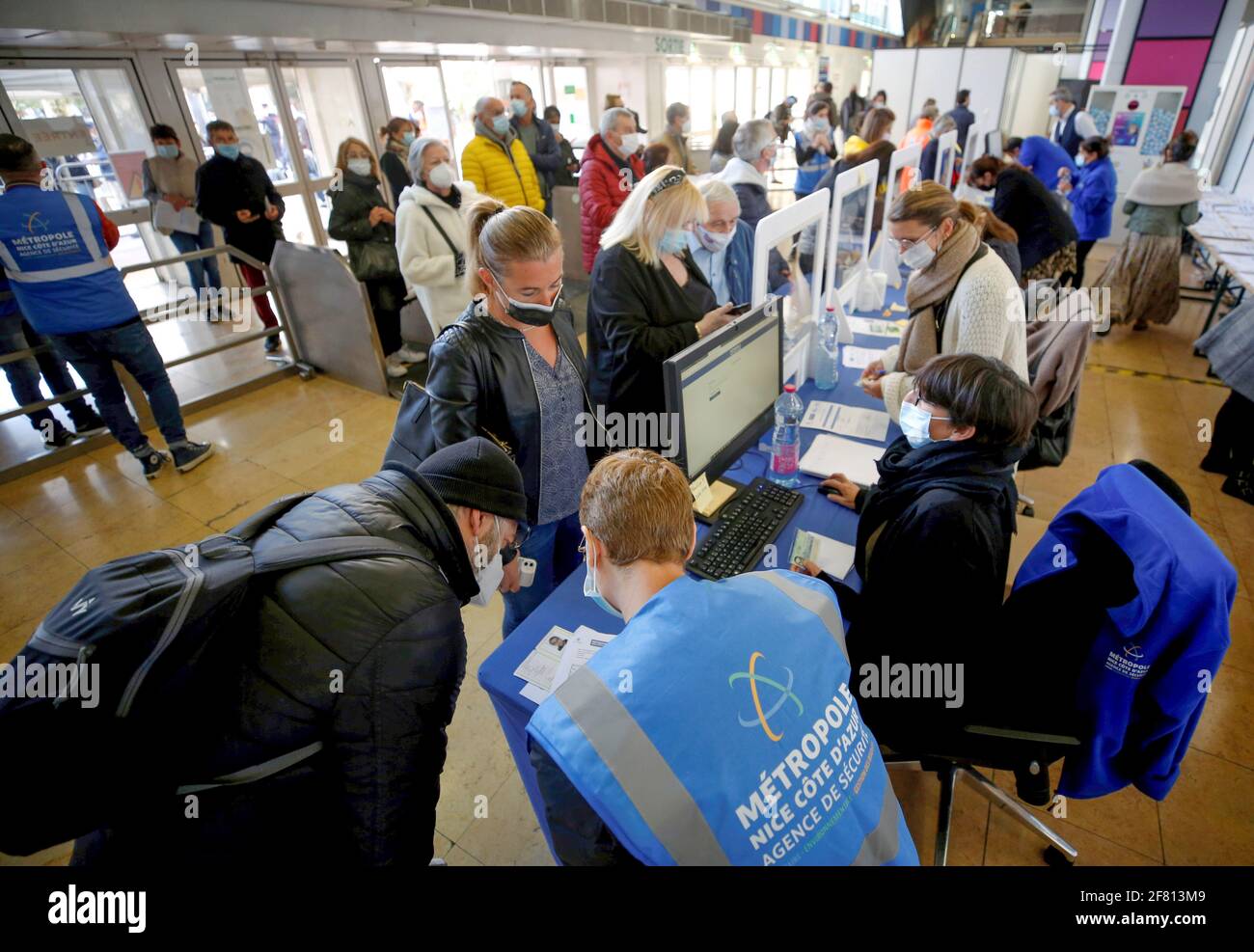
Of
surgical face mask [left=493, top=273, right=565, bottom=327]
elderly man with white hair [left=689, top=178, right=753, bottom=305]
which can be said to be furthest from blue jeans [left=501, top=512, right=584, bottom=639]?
elderly man with white hair [left=689, top=178, right=753, bottom=305]

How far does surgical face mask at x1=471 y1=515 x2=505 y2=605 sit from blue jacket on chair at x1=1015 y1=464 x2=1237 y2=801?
122 cm

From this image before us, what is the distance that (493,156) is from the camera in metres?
4.73

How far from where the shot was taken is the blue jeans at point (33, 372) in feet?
12.1

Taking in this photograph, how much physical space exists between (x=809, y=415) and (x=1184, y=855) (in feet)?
5.73

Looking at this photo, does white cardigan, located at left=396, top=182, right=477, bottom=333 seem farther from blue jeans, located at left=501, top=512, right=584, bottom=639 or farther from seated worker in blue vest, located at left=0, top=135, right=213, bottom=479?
blue jeans, located at left=501, top=512, right=584, bottom=639

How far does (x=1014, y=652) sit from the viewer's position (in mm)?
1479

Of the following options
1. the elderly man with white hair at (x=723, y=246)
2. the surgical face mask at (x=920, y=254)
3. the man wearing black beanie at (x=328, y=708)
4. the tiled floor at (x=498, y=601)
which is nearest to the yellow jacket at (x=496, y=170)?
the tiled floor at (x=498, y=601)

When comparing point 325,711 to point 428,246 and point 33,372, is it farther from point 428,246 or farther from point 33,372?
point 33,372

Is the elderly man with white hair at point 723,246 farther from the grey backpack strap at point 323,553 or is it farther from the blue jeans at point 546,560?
the grey backpack strap at point 323,553

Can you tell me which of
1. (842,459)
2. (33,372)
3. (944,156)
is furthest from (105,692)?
(944,156)

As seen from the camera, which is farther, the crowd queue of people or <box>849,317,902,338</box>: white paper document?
<box>849,317,902,338</box>: white paper document

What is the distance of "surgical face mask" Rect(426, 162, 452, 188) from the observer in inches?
145
